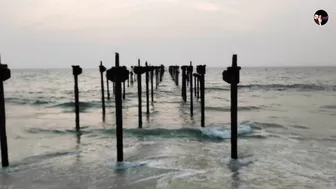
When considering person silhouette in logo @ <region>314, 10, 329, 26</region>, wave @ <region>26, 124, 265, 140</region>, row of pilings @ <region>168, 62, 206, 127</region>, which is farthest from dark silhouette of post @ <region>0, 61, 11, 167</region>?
person silhouette in logo @ <region>314, 10, 329, 26</region>

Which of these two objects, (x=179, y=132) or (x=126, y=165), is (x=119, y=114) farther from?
(x=179, y=132)

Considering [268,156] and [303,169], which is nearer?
[303,169]

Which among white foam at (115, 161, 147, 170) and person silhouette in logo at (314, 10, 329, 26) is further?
person silhouette in logo at (314, 10, 329, 26)

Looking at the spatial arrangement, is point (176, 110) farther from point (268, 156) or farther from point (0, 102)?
point (0, 102)

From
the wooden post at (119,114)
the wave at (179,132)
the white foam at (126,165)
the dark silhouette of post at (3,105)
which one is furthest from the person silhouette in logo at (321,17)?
the dark silhouette of post at (3,105)

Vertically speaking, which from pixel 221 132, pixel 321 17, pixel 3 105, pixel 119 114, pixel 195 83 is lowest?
pixel 221 132

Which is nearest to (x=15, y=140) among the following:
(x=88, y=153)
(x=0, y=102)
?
(x=88, y=153)

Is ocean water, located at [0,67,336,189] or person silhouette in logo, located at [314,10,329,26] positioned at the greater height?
person silhouette in logo, located at [314,10,329,26]

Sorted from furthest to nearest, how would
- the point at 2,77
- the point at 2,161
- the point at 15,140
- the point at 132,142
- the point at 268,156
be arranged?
the point at 15,140, the point at 132,142, the point at 268,156, the point at 2,161, the point at 2,77

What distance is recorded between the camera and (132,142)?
12.8m

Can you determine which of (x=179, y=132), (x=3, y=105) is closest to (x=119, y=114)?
(x=3, y=105)

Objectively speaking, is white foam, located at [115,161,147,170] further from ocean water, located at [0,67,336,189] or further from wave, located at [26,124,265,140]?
wave, located at [26,124,265,140]

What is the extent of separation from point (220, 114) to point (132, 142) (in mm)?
9808

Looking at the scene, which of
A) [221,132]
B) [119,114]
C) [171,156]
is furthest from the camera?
[221,132]
